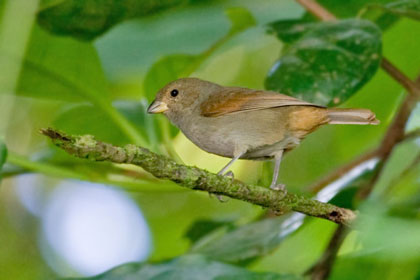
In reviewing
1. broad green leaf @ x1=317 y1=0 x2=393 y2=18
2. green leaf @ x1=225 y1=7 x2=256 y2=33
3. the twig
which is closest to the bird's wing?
green leaf @ x1=225 y1=7 x2=256 y2=33

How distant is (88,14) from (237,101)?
815mm

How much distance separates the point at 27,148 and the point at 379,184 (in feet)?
12.0

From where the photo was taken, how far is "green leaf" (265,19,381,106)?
9.05 feet

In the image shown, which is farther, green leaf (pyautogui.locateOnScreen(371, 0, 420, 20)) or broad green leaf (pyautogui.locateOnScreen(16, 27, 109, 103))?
broad green leaf (pyautogui.locateOnScreen(16, 27, 109, 103))

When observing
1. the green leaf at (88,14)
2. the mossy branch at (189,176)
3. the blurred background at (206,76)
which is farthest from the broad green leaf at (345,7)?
the mossy branch at (189,176)

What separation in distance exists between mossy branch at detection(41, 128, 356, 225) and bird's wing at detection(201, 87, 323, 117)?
43.1 inches

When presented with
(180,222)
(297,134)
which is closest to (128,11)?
(297,134)

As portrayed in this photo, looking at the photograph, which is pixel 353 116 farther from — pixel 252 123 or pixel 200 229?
pixel 200 229

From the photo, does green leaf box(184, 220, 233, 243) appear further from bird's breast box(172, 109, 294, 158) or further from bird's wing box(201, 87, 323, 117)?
bird's wing box(201, 87, 323, 117)

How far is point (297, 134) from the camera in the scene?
10.7 ft

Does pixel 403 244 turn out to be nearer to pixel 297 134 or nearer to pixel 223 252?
pixel 223 252

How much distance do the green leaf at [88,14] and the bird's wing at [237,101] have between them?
0.56 m

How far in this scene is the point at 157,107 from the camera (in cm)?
352

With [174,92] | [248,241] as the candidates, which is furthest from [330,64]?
[174,92]
